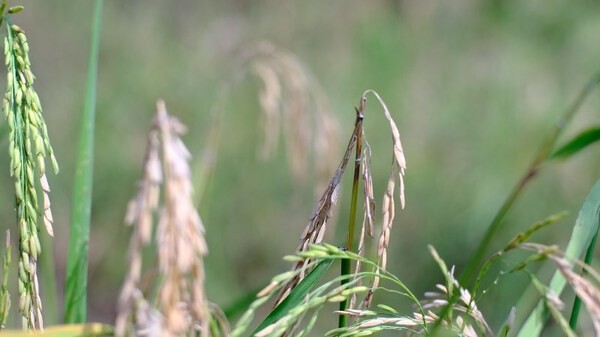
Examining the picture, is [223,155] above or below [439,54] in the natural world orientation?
below

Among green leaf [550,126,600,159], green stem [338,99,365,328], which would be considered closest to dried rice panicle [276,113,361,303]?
green stem [338,99,365,328]

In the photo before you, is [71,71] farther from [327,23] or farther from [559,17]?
[559,17]

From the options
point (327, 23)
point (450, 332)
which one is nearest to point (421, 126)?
point (327, 23)

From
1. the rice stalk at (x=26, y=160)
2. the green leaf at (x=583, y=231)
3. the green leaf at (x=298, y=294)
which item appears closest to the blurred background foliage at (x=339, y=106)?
the green leaf at (x=583, y=231)

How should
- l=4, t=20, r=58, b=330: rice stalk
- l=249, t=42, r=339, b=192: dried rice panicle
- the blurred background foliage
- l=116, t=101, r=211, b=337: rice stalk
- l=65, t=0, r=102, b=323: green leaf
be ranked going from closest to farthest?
l=116, t=101, r=211, b=337: rice stalk → l=4, t=20, r=58, b=330: rice stalk → l=65, t=0, r=102, b=323: green leaf → l=249, t=42, r=339, b=192: dried rice panicle → the blurred background foliage

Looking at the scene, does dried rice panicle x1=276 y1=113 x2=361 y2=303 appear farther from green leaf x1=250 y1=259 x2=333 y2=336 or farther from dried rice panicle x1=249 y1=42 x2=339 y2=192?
dried rice panicle x1=249 y1=42 x2=339 y2=192

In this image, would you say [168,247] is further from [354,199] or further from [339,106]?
[339,106]

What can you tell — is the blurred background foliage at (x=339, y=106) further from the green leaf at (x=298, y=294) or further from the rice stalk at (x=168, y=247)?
the rice stalk at (x=168, y=247)
